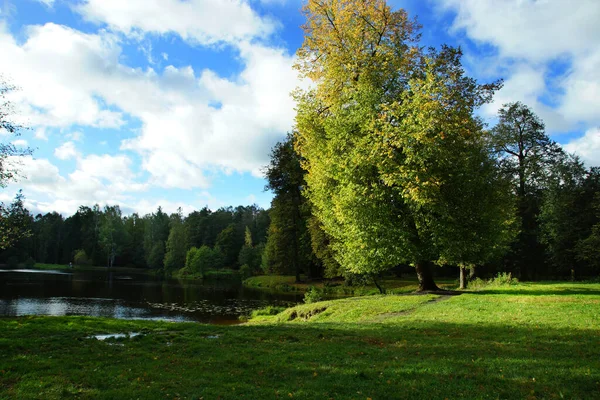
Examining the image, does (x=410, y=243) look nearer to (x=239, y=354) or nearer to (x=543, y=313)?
(x=543, y=313)

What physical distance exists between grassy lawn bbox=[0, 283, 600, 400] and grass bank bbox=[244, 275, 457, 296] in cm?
2035

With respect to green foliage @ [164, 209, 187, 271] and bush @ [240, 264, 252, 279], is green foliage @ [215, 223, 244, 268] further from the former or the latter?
bush @ [240, 264, 252, 279]

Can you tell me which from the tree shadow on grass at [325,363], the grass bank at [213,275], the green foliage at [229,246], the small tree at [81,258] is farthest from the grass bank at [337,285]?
the small tree at [81,258]

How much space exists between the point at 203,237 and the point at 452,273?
6271 cm

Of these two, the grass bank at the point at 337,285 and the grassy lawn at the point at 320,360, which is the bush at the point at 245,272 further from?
the grassy lawn at the point at 320,360

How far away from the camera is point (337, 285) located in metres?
45.3

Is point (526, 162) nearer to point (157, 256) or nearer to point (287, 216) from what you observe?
point (287, 216)

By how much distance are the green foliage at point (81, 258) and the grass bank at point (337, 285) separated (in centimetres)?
6695

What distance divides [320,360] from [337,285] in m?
37.6

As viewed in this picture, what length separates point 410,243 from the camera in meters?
19.2

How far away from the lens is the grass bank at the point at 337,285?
40.3 metres

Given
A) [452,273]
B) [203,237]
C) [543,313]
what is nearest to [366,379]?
[543,313]

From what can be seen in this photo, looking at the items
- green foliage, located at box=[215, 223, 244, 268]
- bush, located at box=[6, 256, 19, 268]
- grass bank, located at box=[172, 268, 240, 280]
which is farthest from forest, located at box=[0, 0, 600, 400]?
bush, located at box=[6, 256, 19, 268]

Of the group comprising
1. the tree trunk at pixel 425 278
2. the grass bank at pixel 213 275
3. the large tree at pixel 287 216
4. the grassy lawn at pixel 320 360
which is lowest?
the grass bank at pixel 213 275
